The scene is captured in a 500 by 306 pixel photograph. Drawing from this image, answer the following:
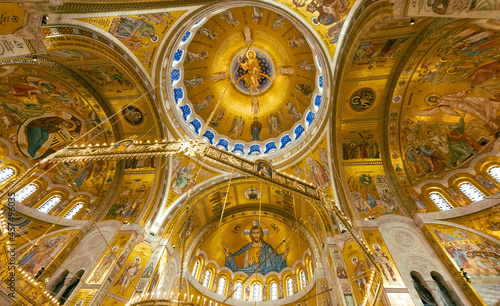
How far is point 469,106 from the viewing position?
30.4 ft

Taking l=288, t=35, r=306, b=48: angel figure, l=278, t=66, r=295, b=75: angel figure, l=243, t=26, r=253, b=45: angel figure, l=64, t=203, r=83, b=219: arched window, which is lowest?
l=64, t=203, r=83, b=219: arched window

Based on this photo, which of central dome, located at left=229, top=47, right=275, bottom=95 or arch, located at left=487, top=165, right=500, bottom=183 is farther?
central dome, located at left=229, top=47, right=275, bottom=95

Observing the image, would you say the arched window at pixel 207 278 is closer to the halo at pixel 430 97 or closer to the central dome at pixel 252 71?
the central dome at pixel 252 71

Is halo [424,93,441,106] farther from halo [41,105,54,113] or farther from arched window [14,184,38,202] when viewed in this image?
arched window [14,184,38,202]

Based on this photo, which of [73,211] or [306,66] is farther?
[306,66]

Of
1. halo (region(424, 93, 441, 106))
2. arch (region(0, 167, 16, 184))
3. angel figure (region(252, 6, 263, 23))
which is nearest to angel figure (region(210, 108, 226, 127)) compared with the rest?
angel figure (region(252, 6, 263, 23))

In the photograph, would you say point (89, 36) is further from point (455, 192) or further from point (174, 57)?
point (455, 192)

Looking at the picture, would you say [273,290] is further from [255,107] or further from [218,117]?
[255,107]

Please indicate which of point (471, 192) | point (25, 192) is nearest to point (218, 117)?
point (25, 192)

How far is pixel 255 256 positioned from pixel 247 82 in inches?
470

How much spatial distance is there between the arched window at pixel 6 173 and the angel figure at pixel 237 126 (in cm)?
1146

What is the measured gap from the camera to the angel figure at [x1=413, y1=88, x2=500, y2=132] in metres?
8.91

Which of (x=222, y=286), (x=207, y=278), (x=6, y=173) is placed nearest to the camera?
(x=6, y=173)

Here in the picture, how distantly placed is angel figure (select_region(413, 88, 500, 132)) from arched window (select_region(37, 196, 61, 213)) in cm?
1832
